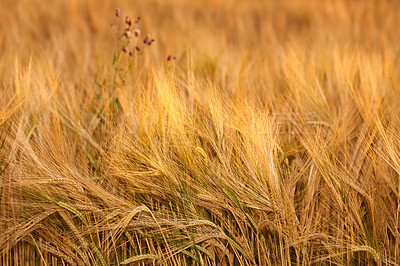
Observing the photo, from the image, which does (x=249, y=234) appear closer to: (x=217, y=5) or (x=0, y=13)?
(x=0, y=13)

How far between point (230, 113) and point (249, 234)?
395 mm

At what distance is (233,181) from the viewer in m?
1.09

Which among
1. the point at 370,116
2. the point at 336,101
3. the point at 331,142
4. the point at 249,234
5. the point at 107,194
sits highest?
the point at 336,101

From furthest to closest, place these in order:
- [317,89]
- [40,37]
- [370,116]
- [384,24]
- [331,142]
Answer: [384,24] → [40,37] → [317,89] → [370,116] → [331,142]

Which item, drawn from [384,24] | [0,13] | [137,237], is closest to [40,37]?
[0,13]

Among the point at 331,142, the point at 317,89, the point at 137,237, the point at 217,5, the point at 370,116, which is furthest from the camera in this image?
the point at 217,5

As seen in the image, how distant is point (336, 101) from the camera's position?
181 centimetres

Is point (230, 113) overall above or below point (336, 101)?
below

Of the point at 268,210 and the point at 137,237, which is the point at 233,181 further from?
the point at 137,237

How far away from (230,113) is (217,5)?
3213 mm

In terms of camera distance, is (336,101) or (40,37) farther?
(40,37)

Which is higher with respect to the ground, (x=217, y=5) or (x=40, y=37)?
(x=217, y=5)

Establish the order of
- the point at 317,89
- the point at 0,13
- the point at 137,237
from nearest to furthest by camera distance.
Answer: the point at 137,237
the point at 317,89
the point at 0,13

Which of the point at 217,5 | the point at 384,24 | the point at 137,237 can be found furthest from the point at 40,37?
the point at 384,24
